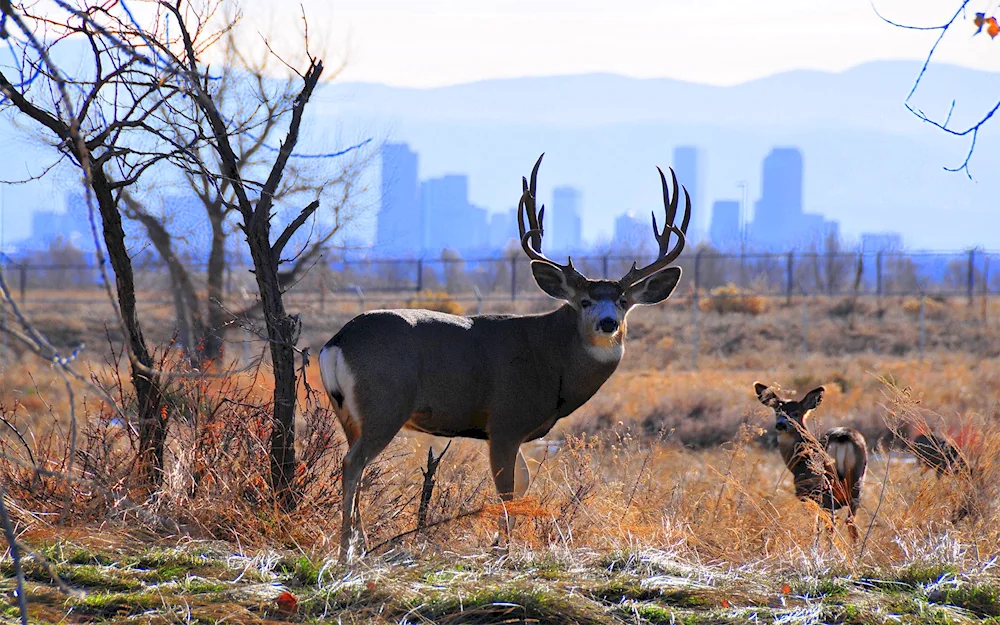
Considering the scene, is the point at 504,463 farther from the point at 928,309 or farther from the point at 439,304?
the point at 928,309

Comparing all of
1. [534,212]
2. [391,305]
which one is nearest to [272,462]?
[534,212]

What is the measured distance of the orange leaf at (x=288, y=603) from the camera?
476 cm

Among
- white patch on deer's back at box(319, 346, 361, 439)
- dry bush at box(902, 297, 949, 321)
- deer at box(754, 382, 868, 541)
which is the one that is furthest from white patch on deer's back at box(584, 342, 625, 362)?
dry bush at box(902, 297, 949, 321)

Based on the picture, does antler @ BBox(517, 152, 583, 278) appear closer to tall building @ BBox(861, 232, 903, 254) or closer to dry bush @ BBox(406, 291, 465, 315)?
Answer: dry bush @ BBox(406, 291, 465, 315)

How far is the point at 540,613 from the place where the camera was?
4746 mm

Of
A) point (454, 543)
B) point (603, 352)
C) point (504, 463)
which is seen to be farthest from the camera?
point (603, 352)

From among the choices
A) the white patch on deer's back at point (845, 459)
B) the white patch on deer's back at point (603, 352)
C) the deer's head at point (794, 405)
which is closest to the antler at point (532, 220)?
the white patch on deer's back at point (603, 352)

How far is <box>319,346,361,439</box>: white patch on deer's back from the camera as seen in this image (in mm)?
6570

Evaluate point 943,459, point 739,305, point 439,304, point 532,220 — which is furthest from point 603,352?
point 739,305

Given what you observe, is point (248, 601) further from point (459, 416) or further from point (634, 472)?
point (634, 472)

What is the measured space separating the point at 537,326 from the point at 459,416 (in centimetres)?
91

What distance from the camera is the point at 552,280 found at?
773 cm

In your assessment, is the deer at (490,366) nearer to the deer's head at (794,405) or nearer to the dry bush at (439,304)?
the deer's head at (794,405)

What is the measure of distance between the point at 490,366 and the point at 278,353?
4.24 ft
